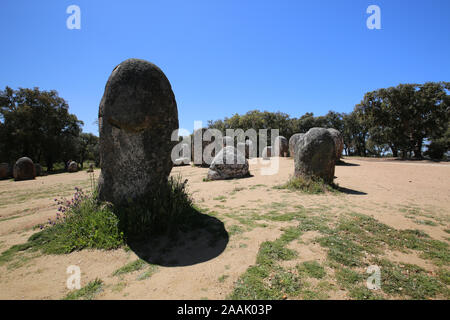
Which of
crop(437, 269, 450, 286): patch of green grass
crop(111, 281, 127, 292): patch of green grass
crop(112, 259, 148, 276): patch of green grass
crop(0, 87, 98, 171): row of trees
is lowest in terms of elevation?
crop(111, 281, 127, 292): patch of green grass

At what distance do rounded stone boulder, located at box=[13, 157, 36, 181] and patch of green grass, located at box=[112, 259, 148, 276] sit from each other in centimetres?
1860

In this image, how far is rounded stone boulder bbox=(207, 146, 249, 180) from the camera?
9.23 meters

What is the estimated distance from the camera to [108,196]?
378cm

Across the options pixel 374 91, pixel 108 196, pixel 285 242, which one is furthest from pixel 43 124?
pixel 374 91

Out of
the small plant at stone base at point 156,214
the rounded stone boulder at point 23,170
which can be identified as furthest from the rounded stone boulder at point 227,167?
the rounded stone boulder at point 23,170

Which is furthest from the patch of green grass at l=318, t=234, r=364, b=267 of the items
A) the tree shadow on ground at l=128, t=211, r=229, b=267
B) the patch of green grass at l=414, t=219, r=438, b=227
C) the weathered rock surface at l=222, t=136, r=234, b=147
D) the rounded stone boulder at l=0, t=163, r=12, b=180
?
the rounded stone boulder at l=0, t=163, r=12, b=180

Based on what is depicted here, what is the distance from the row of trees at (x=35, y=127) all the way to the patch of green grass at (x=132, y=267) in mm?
26408

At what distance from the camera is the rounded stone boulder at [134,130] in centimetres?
349

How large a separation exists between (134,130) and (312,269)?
3.54m

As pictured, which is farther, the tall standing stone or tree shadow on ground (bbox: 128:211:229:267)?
the tall standing stone

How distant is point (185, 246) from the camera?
304 cm

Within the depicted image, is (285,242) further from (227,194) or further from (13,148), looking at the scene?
(13,148)

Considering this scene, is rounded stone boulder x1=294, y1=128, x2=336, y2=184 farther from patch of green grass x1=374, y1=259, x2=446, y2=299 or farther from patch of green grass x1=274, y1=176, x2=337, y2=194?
patch of green grass x1=374, y1=259, x2=446, y2=299

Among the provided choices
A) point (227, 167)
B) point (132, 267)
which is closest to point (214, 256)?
point (132, 267)
